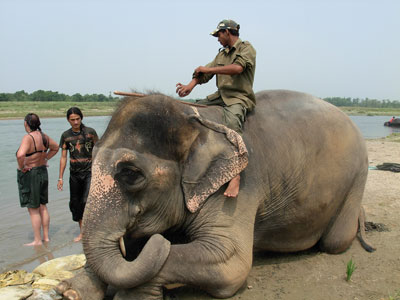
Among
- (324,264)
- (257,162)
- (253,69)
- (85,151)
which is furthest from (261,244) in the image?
(85,151)

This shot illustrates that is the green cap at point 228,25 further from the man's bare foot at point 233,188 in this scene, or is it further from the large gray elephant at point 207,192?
the man's bare foot at point 233,188

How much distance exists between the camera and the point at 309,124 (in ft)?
14.8

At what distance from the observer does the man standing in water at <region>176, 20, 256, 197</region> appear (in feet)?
13.6

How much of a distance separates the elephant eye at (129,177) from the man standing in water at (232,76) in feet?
3.56

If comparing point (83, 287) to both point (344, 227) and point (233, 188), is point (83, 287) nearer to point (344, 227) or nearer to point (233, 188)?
point (233, 188)

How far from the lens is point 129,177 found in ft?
11.1

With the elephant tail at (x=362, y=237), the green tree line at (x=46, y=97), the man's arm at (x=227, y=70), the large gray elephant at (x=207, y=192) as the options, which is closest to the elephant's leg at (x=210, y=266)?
the large gray elephant at (x=207, y=192)

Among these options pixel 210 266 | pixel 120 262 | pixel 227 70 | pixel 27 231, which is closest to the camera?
pixel 120 262

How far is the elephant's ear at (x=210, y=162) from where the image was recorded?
366 centimetres

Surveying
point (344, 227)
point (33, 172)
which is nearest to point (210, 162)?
point (344, 227)

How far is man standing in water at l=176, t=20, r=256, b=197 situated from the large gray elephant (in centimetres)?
16

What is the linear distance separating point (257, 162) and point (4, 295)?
8.21 ft

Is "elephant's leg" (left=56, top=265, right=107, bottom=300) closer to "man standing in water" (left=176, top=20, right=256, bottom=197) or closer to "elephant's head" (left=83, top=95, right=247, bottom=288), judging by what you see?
"elephant's head" (left=83, top=95, right=247, bottom=288)

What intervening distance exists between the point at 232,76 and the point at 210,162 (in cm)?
111
